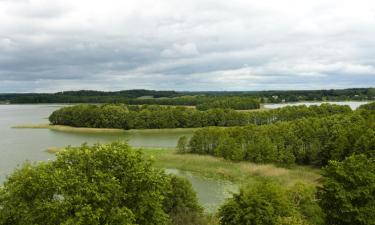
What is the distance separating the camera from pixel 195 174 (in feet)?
138

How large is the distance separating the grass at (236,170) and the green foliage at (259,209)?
53.4 feet

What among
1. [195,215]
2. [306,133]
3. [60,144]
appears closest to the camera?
[195,215]

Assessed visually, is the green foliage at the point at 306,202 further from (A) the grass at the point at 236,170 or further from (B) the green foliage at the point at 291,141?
(B) the green foliage at the point at 291,141

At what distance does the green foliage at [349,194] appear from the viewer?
20031 mm

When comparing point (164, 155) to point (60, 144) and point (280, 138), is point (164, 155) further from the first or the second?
point (60, 144)

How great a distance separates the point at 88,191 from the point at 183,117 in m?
76.0

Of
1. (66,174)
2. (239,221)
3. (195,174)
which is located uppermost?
(66,174)

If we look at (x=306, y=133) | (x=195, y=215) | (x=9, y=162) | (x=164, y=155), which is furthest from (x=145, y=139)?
(x=195, y=215)

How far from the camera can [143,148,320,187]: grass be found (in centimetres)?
3869

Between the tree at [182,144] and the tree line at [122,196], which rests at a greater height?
the tree line at [122,196]

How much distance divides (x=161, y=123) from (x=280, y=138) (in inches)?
1816

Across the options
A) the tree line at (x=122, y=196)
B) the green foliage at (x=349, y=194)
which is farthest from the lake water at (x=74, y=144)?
the green foliage at (x=349, y=194)

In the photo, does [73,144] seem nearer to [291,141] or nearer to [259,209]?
[291,141]

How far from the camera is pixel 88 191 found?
15.7 m
